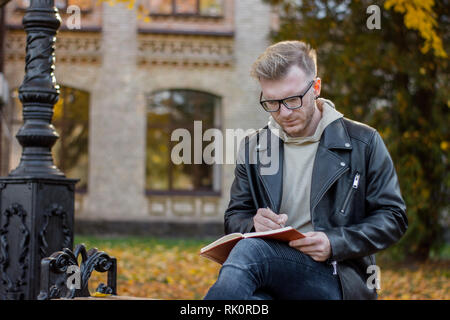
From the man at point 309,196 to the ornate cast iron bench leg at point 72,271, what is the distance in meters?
0.69

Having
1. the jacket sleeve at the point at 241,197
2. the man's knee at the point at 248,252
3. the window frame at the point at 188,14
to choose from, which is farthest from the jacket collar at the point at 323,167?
the window frame at the point at 188,14

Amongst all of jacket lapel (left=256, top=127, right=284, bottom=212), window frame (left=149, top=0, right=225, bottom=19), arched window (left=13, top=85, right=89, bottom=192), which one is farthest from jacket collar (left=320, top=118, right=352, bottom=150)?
window frame (left=149, top=0, right=225, bottom=19)

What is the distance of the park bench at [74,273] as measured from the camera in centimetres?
286

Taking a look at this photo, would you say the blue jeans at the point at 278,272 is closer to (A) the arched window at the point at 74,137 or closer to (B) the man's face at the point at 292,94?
(B) the man's face at the point at 292,94

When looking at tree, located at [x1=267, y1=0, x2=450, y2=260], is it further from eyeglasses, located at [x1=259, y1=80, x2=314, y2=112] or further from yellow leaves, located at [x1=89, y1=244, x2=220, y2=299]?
eyeglasses, located at [x1=259, y1=80, x2=314, y2=112]

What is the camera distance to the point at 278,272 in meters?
2.59

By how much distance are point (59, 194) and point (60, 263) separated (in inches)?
65.2

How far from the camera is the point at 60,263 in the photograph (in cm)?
295

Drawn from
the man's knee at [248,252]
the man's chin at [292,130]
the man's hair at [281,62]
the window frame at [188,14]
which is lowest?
the man's knee at [248,252]

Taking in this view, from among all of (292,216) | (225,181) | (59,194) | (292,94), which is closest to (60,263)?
(292,216)

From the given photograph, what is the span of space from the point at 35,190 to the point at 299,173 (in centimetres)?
221

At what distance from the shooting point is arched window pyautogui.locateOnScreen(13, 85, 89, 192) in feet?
51.2

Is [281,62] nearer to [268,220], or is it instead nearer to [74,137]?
[268,220]

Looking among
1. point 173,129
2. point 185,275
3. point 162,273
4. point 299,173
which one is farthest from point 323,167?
point 173,129
